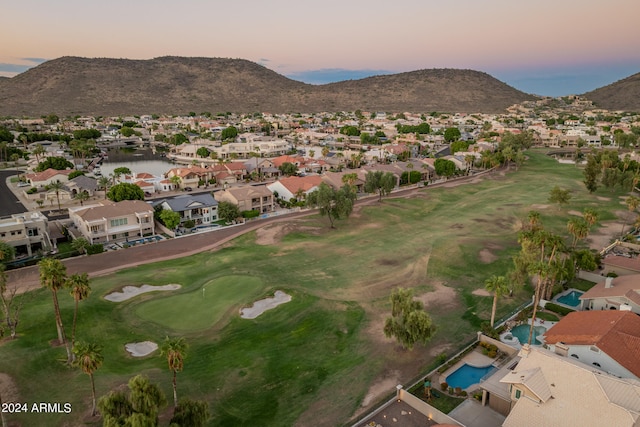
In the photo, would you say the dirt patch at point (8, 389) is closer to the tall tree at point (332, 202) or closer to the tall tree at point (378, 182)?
the tall tree at point (332, 202)

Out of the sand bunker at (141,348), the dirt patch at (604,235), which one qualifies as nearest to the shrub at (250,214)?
the sand bunker at (141,348)

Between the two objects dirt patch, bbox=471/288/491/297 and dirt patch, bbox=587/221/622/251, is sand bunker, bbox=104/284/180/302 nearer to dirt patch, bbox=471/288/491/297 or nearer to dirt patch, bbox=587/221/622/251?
dirt patch, bbox=471/288/491/297

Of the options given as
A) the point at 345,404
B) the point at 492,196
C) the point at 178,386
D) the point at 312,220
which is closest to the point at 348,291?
the point at 345,404

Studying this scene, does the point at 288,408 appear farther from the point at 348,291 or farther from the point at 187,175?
the point at 187,175

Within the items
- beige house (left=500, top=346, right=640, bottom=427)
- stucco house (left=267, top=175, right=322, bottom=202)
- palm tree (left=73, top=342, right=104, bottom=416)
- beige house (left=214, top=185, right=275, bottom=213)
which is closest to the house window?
beige house (left=214, top=185, right=275, bottom=213)

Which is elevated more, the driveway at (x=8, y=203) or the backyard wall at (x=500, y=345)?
the driveway at (x=8, y=203)

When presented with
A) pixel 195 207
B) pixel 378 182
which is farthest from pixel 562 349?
pixel 195 207
